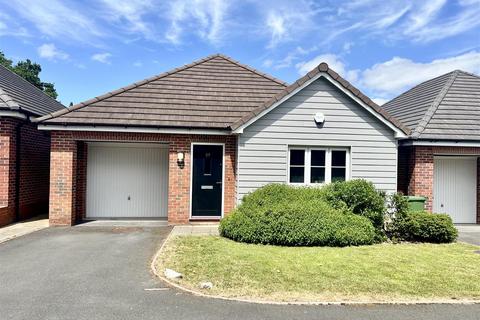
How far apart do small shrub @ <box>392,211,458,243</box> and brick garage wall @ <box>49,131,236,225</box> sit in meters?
5.08

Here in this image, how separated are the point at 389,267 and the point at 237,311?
11.7ft

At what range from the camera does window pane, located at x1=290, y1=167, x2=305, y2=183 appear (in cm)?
1058

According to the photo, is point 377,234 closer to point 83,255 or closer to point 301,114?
point 301,114

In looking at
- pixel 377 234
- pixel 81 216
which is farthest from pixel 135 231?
pixel 377 234

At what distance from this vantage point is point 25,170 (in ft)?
38.6

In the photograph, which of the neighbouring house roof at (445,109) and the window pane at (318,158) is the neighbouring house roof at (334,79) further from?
the window pane at (318,158)

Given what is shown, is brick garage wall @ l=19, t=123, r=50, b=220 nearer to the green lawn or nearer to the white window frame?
the green lawn

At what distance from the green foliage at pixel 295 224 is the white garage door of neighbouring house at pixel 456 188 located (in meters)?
5.18

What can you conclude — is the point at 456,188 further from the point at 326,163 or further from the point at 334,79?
the point at 334,79

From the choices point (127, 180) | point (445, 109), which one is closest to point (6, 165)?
point (127, 180)

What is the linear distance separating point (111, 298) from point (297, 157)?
7124mm

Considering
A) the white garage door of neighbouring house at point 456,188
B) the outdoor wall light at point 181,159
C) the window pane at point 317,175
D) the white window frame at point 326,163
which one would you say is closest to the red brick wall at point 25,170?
the outdoor wall light at point 181,159

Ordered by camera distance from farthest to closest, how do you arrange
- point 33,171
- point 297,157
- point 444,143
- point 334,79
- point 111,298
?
point 33,171
point 444,143
point 297,157
point 334,79
point 111,298

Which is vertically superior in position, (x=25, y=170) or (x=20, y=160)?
(x=20, y=160)
